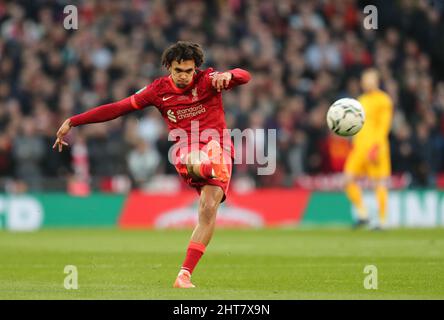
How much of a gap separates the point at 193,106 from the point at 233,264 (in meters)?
3.11

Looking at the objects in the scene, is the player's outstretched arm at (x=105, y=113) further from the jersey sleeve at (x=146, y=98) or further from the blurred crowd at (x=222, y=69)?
the blurred crowd at (x=222, y=69)

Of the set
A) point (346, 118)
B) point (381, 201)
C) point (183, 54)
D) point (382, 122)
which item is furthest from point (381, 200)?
point (183, 54)

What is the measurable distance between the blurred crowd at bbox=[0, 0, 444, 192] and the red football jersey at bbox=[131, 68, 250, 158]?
11.5 meters

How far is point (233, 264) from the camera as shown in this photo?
511 inches

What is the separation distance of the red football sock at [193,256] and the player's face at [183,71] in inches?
60.9

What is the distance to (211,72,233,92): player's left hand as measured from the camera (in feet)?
32.4

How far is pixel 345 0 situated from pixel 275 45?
8.00 feet

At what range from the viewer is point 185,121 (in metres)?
10.5

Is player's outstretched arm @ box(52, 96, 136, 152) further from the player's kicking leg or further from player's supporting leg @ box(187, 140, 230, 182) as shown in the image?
the player's kicking leg

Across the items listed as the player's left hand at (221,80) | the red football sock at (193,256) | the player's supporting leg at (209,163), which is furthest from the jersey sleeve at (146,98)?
the red football sock at (193,256)

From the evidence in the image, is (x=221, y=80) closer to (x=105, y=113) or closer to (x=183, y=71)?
(x=183, y=71)

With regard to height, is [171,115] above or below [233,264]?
above
